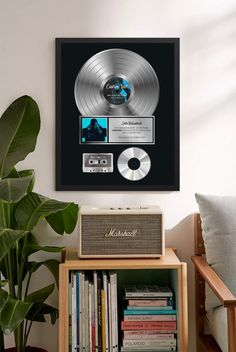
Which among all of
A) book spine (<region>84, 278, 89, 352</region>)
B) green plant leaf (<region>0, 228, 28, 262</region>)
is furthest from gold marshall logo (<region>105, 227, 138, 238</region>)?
green plant leaf (<region>0, 228, 28, 262</region>)

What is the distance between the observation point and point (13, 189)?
232 cm

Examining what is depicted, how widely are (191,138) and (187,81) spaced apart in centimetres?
29

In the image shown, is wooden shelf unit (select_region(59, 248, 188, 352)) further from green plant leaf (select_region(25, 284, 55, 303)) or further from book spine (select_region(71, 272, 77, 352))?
green plant leaf (select_region(25, 284, 55, 303))

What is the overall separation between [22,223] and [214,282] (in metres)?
0.88

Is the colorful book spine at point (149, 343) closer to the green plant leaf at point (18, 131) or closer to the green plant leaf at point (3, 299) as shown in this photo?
the green plant leaf at point (3, 299)

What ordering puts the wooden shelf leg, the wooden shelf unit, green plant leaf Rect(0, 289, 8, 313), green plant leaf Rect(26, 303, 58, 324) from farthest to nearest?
green plant leaf Rect(26, 303, 58, 324) < the wooden shelf unit < green plant leaf Rect(0, 289, 8, 313) < the wooden shelf leg

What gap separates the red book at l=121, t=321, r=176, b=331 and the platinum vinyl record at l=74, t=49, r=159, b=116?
1.03m

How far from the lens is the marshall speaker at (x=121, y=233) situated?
8.98ft

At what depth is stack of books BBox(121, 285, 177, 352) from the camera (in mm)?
2727

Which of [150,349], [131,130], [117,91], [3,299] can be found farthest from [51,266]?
[117,91]

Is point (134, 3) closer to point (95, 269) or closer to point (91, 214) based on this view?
point (91, 214)

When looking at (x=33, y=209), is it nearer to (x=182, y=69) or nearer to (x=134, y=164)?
(x=134, y=164)

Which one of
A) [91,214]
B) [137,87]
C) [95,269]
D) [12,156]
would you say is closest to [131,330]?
[95,269]

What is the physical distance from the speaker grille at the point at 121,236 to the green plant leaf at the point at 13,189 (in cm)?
44
